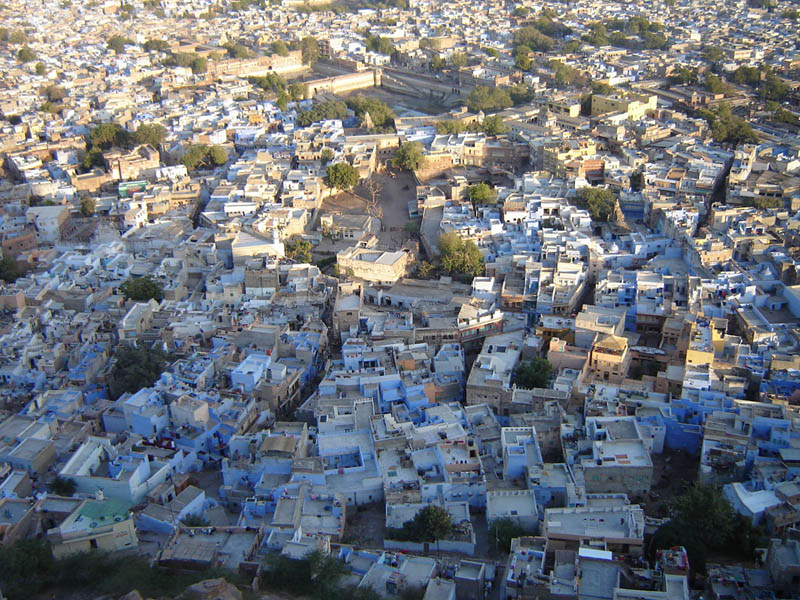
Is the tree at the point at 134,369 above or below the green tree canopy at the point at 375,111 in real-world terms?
above

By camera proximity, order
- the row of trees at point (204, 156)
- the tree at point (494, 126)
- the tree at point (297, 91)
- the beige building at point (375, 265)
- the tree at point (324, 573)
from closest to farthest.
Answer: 1. the tree at point (324, 573)
2. the beige building at point (375, 265)
3. the row of trees at point (204, 156)
4. the tree at point (494, 126)
5. the tree at point (297, 91)

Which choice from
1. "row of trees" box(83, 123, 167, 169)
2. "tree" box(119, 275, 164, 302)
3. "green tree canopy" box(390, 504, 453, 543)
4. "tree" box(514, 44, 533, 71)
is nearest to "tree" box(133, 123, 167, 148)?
"row of trees" box(83, 123, 167, 169)

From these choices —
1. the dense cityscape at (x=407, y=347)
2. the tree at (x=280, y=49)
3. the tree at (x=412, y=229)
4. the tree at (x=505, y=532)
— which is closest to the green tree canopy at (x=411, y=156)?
the dense cityscape at (x=407, y=347)

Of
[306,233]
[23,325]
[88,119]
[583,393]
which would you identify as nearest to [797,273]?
[583,393]

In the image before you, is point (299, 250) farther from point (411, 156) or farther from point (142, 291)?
point (411, 156)

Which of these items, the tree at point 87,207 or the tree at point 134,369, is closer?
the tree at point 134,369

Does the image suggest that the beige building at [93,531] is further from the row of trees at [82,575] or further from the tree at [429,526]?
the tree at [429,526]
